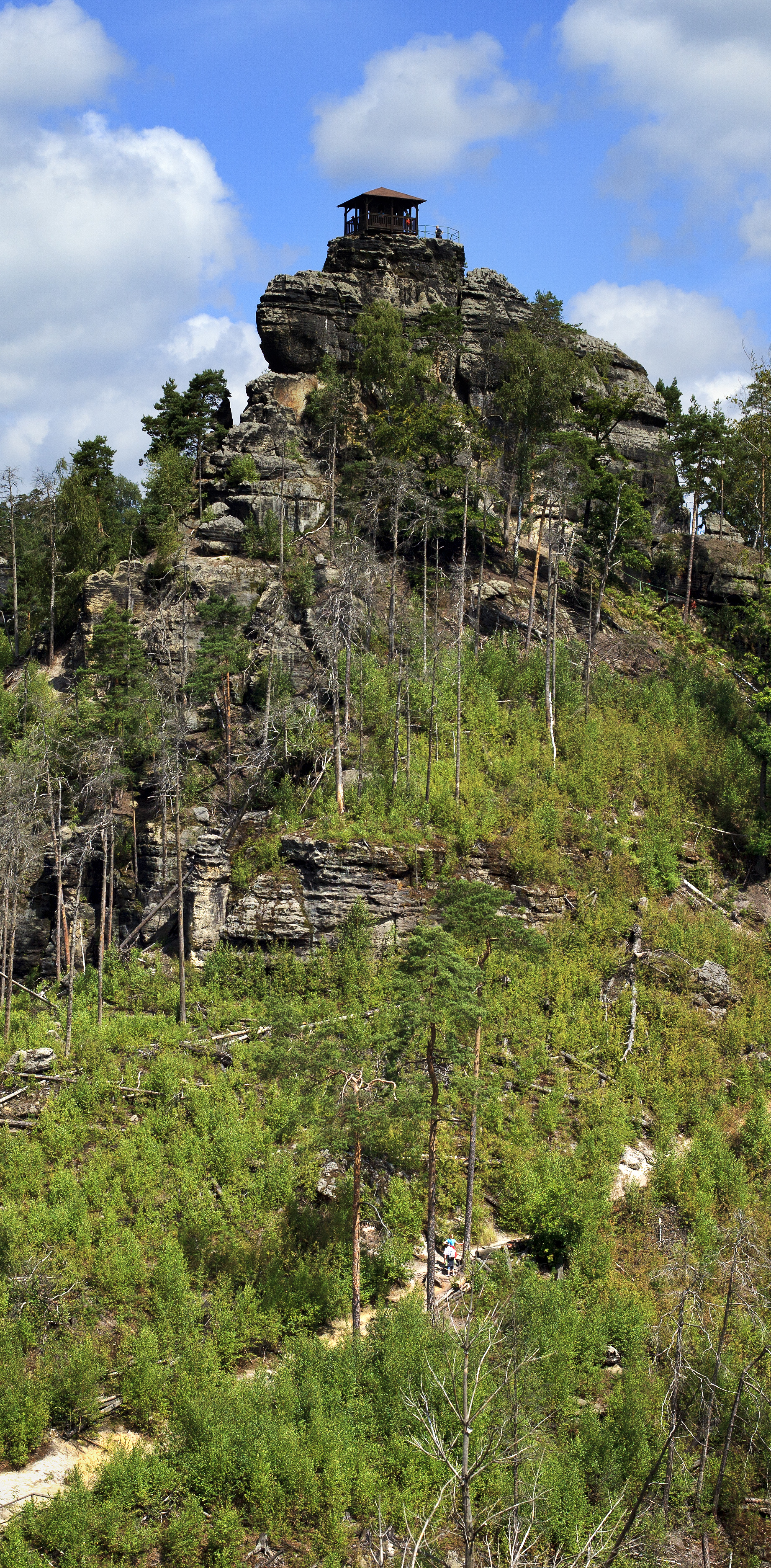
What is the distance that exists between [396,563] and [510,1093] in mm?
28961

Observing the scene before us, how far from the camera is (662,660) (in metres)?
48.9

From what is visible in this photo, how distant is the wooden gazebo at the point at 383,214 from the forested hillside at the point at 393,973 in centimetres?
702

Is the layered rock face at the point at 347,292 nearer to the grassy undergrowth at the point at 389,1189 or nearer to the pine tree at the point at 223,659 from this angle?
the pine tree at the point at 223,659

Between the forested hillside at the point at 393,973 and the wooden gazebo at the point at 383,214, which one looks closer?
the forested hillside at the point at 393,973

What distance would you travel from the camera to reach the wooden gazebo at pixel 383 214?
201 feet

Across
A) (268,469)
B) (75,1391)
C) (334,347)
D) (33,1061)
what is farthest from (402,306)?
(75,1391)

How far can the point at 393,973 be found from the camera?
2964 centimetres

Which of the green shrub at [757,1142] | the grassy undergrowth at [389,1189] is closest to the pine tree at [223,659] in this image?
the grassy undergrowth at [389,1189]

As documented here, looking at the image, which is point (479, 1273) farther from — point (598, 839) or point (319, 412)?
point (319, 412)

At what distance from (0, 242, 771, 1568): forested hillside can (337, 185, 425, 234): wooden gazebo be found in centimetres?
702

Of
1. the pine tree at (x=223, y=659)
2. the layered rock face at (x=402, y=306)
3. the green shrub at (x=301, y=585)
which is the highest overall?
the layered rock face at (x=402, y=306)

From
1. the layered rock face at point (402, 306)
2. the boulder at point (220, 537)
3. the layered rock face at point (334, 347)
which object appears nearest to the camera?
the boulder at point (220, 537)

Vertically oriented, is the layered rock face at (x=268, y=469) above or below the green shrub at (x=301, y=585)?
above

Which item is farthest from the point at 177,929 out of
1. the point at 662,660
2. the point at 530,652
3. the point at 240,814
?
the point at 662,660
